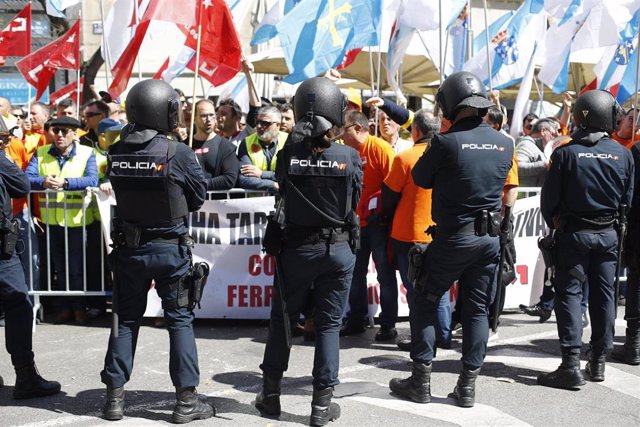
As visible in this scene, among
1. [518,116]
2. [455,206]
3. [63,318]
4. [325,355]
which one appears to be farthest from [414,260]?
[518,116]

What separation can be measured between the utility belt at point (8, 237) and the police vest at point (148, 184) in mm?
902

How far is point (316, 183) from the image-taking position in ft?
17.1

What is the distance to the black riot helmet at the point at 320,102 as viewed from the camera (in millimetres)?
5188

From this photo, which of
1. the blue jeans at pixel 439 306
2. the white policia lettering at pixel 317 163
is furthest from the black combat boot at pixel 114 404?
the blue jeans at pixel 439 306

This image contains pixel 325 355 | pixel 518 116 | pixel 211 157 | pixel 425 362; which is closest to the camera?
pixel 325 355

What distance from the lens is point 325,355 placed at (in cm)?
522

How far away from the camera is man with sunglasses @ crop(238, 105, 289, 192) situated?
316 inches

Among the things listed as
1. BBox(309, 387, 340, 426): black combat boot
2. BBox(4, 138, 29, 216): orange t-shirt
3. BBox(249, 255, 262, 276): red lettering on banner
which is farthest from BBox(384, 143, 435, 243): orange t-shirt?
BBox(4, 138, 29, 216): orange t-shirt

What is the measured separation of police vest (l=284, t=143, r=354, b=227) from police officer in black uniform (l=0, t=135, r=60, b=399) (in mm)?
1911

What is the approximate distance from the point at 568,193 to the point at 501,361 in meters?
1.57

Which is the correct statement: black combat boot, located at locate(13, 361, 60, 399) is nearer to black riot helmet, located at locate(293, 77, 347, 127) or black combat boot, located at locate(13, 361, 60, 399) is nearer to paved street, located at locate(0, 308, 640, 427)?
paved street, located at locate(0, 308, 640, 427)

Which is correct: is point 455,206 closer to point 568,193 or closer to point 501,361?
point 568,193

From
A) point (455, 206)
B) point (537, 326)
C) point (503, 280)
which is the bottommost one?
point (537, 326)

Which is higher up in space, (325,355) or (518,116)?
(518,116)
